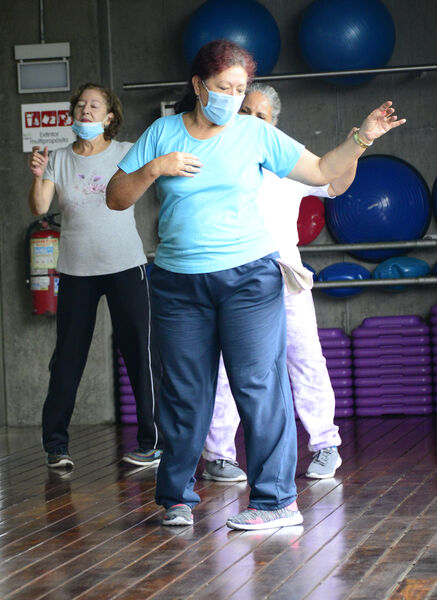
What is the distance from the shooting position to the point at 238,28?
5133mm

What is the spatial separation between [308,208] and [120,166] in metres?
2.95

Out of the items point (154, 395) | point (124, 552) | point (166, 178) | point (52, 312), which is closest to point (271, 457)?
point (124, 552)

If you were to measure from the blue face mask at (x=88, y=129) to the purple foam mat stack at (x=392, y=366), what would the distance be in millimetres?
2211

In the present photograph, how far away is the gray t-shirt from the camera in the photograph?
3986 mm

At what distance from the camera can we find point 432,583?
7.50ft

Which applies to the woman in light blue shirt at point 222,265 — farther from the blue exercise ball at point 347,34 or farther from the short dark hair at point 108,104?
the blue exercise ball at point 347,34

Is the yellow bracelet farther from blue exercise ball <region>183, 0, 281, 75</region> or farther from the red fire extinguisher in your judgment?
the red fire extinguisher

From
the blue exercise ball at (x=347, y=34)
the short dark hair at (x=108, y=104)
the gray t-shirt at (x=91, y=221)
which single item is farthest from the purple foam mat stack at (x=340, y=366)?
the short dark hair at (x=108, y=104)

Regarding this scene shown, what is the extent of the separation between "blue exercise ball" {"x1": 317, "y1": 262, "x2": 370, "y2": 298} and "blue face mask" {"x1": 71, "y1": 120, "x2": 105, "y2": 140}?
201cm

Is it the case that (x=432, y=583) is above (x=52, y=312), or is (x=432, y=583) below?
below

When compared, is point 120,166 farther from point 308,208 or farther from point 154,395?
point 308,208

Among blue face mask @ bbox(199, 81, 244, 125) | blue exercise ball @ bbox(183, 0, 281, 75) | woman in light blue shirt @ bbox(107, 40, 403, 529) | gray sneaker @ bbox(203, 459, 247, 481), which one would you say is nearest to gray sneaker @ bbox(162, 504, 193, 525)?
woman in light blue shirt @ bbox(107, 40, 403, 529)

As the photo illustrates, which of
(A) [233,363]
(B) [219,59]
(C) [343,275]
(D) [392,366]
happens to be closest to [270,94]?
(B) [219,59]

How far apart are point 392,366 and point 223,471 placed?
2087mm
